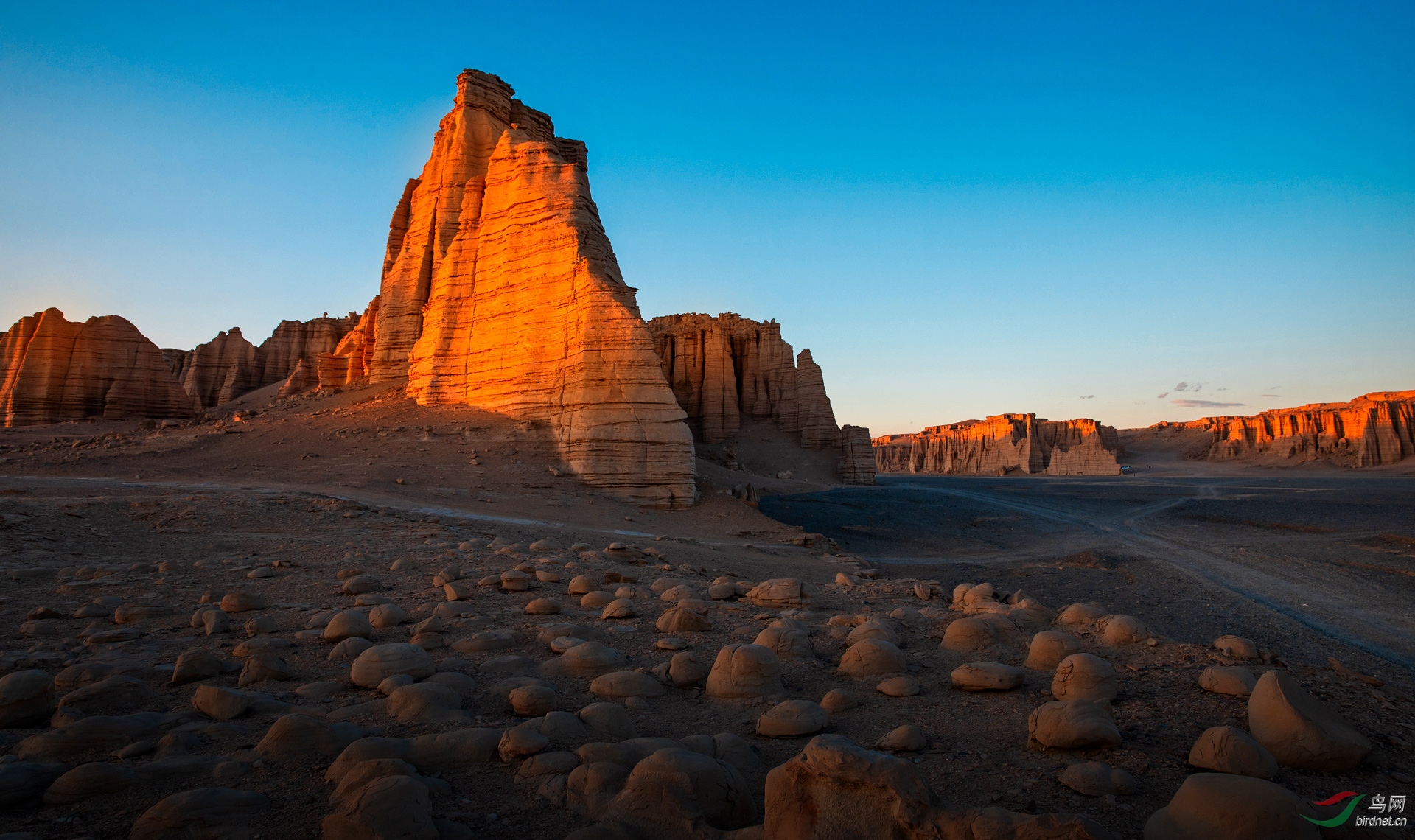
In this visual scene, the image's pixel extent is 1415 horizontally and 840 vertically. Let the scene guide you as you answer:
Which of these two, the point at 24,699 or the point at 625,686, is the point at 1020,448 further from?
the point at 24,699

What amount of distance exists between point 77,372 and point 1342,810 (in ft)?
152

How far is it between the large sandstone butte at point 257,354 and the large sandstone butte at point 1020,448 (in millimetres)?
88906

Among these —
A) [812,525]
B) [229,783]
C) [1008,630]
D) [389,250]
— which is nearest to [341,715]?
[229,783]

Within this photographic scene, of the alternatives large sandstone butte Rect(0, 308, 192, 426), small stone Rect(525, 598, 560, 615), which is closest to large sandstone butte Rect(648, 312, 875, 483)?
large sandstone butte Rect(0, 308, 192, 426)

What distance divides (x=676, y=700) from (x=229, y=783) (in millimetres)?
2170

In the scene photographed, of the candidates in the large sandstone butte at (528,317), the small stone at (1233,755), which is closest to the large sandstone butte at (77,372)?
the large sandstone butte at (528,317)

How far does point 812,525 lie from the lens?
1089 inches

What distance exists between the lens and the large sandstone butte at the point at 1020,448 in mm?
93750

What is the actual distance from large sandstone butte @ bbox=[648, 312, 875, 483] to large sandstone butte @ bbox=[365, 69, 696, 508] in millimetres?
19873

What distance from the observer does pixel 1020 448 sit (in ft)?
328

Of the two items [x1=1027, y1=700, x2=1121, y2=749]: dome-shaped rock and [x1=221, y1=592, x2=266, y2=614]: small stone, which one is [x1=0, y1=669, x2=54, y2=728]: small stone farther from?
[x1=1027, y1=700, x2=1121, y2=749]: dome-shaped rock

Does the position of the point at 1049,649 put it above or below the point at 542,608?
above

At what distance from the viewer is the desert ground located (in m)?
2.79

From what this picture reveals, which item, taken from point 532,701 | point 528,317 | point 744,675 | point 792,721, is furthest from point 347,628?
point 528,317
